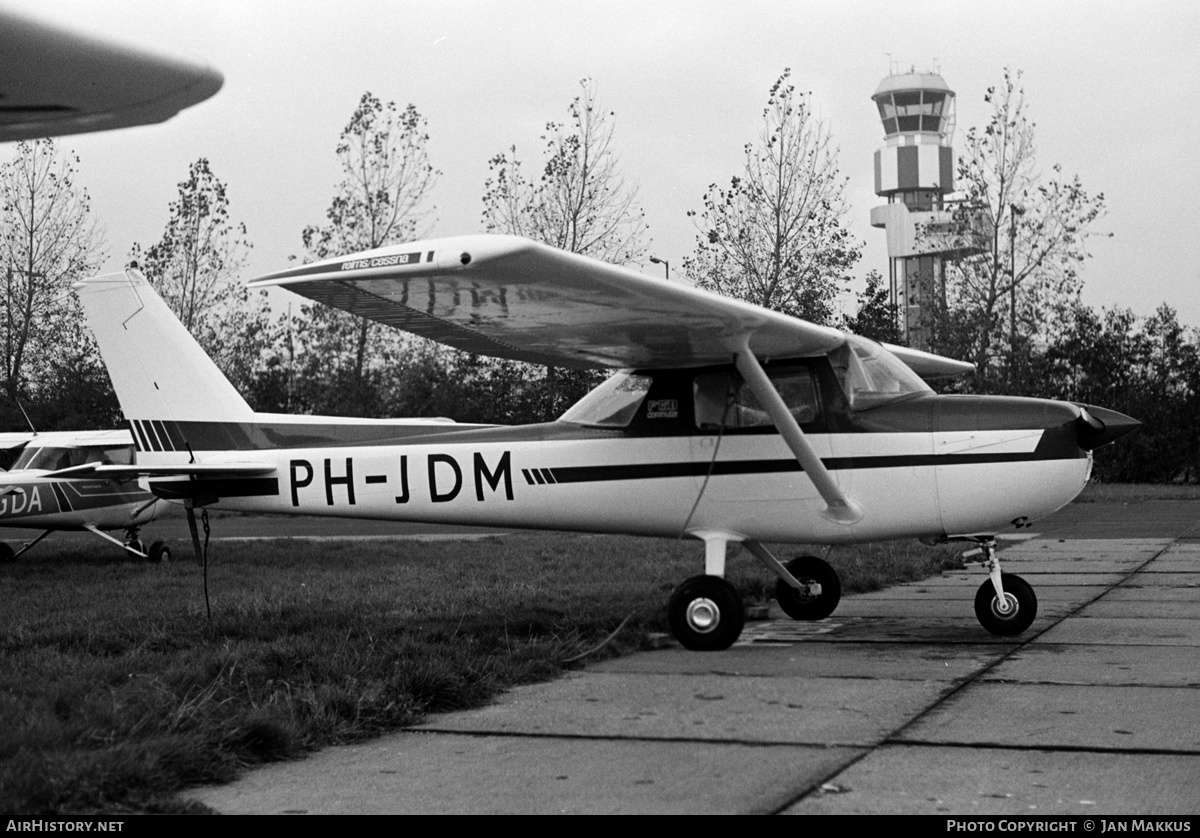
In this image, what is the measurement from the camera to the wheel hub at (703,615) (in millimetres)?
7711

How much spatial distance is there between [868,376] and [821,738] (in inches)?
145

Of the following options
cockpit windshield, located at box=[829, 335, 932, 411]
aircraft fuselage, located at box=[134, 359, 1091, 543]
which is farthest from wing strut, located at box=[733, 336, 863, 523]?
Answer: cockpit windshield, located at box=[829, 335, 932, 411]

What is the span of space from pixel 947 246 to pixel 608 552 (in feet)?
80.8

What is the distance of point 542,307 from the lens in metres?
7.36

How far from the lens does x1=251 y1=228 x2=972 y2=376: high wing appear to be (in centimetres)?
614

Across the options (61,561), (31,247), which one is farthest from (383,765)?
(31,247)

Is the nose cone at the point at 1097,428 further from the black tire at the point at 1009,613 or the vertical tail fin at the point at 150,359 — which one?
the vertical tail fin at the point at 150,359

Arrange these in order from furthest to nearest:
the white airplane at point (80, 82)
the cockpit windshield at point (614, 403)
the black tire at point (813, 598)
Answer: the black tire at point (813, 598)
the cockpit windshield at point (614, 403)
the white airplane at point (80, 82)

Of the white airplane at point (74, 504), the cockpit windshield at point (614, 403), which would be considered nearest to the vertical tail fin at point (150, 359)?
the cockpit windshield at point (614, 403)

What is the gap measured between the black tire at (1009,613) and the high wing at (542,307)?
187 centimetres

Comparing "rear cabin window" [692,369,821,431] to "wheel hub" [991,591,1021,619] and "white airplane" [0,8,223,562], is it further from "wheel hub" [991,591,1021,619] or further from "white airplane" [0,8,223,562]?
"white airplane" [0,8,223,562]

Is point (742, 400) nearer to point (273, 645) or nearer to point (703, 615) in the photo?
point (703, 615)

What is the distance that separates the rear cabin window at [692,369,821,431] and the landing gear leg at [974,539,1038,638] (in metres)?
1.54

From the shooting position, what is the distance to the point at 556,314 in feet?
24.7
